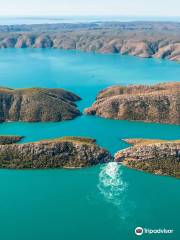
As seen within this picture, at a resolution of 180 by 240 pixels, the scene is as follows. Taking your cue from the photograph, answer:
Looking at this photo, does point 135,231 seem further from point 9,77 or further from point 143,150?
point 9,77

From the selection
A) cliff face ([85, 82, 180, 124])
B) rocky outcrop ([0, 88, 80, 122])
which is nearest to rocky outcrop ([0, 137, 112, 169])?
rocky outcrop ([0, 88, 80, 122])

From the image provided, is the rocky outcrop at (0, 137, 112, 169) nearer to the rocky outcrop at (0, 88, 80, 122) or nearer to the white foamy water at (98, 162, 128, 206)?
the white foamy water at (98, 162, 128, 206)

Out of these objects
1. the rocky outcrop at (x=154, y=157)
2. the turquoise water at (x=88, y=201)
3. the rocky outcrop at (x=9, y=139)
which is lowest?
the turquoise water at (x=88, y=201)

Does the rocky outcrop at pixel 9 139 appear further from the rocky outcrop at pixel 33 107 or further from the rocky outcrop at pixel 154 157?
the rocky outcrop at pixel 154 157

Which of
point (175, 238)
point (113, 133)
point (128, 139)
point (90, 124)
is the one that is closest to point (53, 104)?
point (90, 124)

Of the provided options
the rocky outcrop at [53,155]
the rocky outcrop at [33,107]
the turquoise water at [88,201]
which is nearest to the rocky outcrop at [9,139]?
the turquoise water at [88,201]

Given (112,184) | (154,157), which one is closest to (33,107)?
(154,157)
